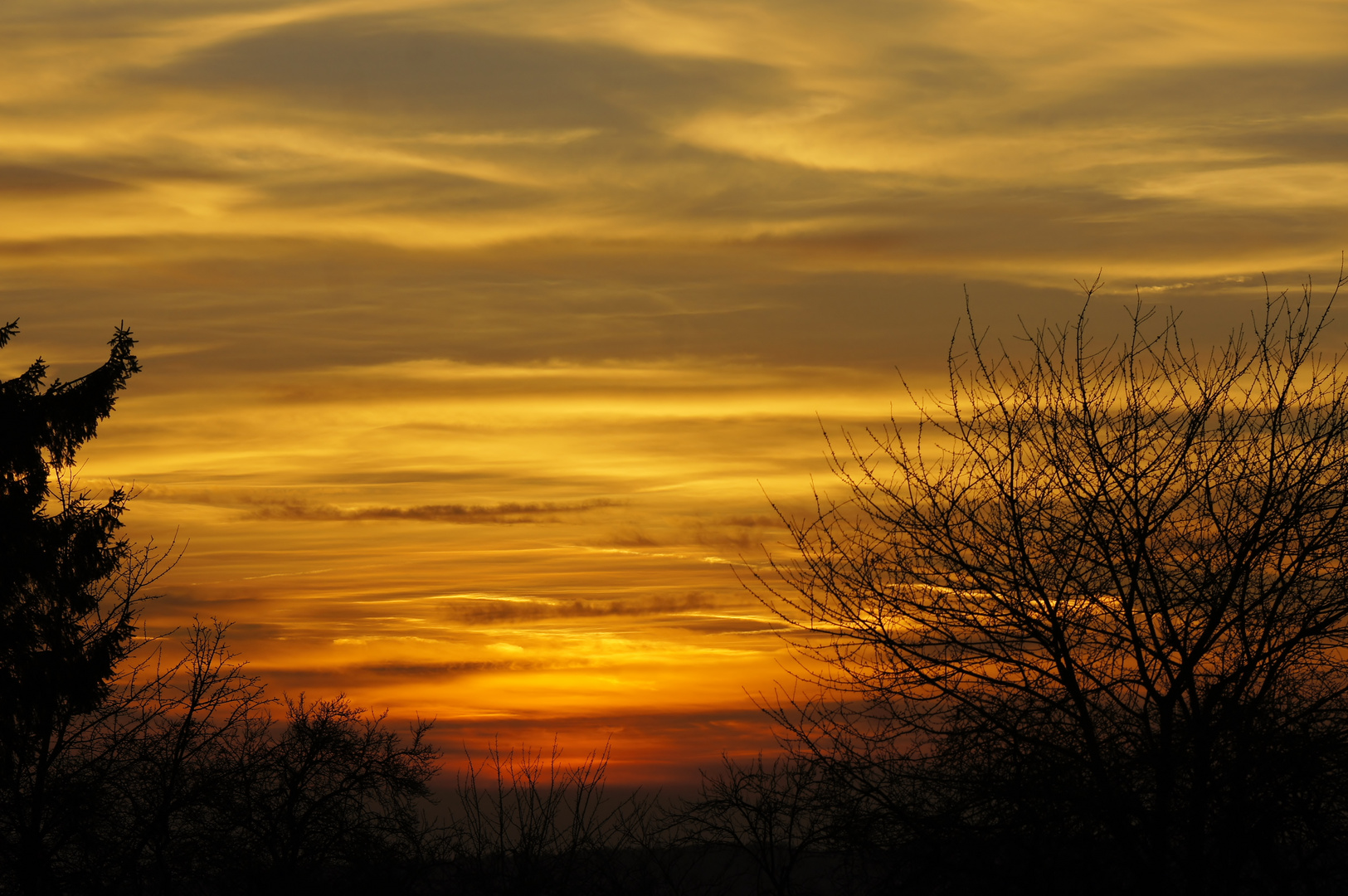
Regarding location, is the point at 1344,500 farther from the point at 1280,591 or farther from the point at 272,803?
the point at 272,803

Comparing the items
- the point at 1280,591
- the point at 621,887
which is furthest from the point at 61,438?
the point at 1280,591

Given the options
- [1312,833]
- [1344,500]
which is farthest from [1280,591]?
[1312,833]

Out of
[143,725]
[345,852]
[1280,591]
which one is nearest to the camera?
[1280,591]

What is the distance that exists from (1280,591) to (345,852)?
21.5 meters

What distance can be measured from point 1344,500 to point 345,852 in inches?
871

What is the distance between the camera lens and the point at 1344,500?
13.4 metres

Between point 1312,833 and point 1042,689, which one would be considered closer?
point 1312,833

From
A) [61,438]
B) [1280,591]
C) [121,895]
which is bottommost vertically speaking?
[121,895]

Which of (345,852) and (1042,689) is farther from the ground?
(1042,689)

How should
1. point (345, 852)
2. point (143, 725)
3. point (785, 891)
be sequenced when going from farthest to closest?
point (785, 891)
point (345, 852)
point (143, 725)

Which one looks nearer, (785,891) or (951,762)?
(951,762)

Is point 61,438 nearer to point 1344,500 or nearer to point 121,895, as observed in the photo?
point 121,895

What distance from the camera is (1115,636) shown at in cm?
1320

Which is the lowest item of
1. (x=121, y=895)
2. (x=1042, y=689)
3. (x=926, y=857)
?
(x=121, y=895)
